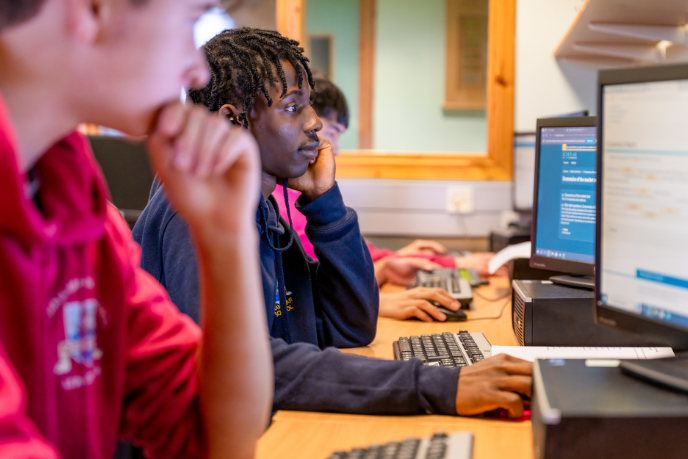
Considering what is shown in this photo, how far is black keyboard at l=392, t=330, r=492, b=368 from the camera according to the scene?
0.95m

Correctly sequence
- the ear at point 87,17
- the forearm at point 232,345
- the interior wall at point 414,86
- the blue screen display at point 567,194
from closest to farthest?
the ear at point 87,17 < the forearm at point 232,345 < the blue screen display at point 567,194 < the interior wall at point 414,86

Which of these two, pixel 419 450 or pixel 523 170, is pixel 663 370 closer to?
pixel 419 450

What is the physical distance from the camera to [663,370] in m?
0.70

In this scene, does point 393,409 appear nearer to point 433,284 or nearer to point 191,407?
point 191,407

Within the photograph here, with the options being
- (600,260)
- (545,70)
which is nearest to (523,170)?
(545,70)

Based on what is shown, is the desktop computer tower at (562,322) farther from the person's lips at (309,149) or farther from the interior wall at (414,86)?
the interior wall at (414,86)

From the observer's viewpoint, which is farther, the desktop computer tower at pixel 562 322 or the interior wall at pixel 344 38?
the interior wall at pixel 344 38

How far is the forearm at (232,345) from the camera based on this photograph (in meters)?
0.56

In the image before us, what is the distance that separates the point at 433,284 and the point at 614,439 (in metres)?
1.06

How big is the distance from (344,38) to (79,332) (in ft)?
13.6

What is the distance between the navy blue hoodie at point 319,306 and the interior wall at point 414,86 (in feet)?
10.6

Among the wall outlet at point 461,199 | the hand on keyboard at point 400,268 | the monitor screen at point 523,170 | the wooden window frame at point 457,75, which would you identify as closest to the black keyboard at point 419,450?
the hand on keyboard at point 400,268

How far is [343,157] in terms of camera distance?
2512 mm

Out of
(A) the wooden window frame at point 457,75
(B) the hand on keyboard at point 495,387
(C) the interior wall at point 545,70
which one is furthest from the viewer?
(A) the wooden window frame at point 457,75
